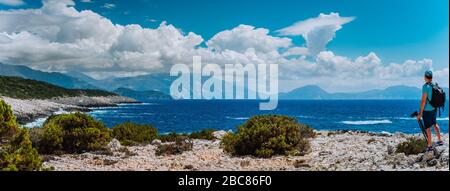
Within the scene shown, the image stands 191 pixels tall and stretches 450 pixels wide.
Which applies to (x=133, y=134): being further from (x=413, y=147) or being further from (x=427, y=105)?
(x=427, y=105)

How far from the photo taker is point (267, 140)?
19531 mm

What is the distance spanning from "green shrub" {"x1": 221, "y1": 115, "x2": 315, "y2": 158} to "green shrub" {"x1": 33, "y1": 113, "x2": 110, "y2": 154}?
6312 millimetres

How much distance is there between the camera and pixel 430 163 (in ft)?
44.2

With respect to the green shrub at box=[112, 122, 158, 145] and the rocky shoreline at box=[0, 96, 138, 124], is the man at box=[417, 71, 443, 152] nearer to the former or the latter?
the green shrub at box=[112, 122, 158, 145]

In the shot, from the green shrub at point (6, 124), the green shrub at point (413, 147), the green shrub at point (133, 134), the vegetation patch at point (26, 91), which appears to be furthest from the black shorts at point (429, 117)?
the vegetation patch at point (26, 91)

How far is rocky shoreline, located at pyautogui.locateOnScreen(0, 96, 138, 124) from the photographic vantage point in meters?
87.0

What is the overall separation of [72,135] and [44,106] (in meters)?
105

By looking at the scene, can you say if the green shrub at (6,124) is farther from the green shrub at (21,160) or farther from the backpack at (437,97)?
the backpack at (437,97)

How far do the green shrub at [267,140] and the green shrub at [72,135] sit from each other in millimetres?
6312
